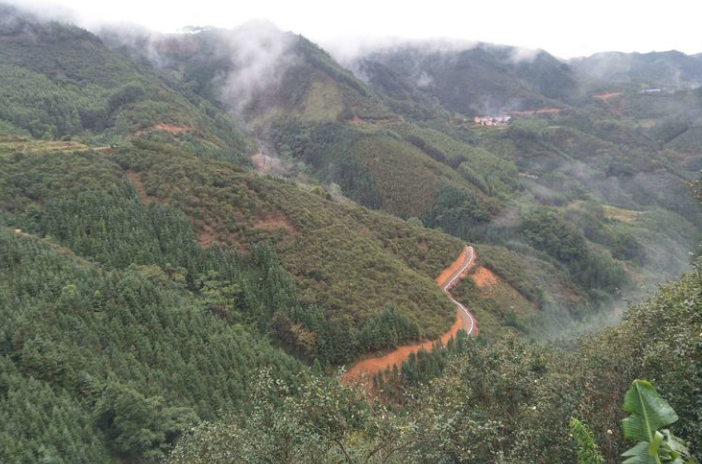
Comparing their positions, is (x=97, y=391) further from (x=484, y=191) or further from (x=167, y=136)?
(x=484, y=191)

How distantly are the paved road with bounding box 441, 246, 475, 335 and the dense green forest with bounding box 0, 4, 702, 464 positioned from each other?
1492mm

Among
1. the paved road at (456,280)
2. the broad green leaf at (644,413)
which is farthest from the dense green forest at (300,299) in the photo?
the paved road at (456,280)

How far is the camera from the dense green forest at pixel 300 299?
14.0 meters

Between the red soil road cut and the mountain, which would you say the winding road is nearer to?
the red soil road cut

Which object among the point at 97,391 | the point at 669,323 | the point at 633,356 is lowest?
the point at 97,391

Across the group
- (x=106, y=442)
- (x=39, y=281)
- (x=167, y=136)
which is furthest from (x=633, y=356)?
(x=167, y=136)

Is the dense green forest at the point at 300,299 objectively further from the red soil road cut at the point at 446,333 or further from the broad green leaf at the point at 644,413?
the red soil road cut at the point at 446,333

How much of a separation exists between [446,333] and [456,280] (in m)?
16.7

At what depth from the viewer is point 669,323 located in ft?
49.5

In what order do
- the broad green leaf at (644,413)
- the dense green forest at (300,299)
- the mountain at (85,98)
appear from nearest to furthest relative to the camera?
the broad green leaf at (644,413), the dense green forest at (300,299), the mountain at (85,98)

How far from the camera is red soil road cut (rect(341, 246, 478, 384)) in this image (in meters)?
41.3

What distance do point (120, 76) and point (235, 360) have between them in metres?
135

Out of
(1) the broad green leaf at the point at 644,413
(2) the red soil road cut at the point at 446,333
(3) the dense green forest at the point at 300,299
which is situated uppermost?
(1) the broad green leaf at the point at 644,413

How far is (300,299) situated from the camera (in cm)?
4488
